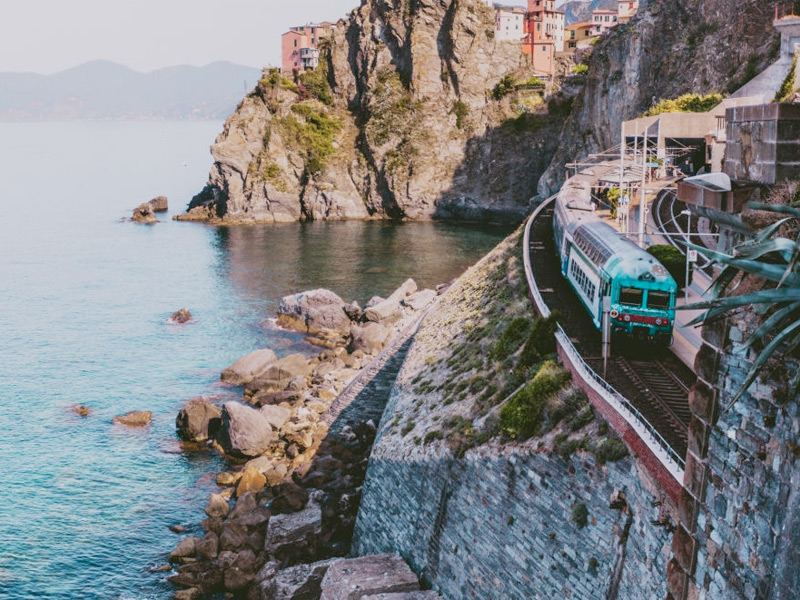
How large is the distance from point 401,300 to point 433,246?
3900 cm

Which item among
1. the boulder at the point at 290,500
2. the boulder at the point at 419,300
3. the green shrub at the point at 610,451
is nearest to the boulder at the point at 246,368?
the boulder at the point at 419,300

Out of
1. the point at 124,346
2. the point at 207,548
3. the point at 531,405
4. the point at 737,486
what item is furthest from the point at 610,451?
the point at 124,346

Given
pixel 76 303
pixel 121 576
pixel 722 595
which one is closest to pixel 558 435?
pixel 722 595

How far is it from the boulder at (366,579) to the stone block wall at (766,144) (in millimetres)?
18261

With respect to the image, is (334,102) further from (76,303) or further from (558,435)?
(558,435)

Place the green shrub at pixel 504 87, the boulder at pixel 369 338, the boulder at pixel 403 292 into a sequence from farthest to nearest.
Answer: the green shrub at pixel 504 87, the boulder at pixel 403 292, the boulder at pixel 369 338

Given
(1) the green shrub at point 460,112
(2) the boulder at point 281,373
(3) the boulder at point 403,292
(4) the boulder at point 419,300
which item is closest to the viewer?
(2) the boulder at point 281,373

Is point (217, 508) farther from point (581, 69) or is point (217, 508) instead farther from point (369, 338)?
point (581, 69)

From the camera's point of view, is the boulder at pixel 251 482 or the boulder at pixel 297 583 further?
the boulder at pixel 251 482

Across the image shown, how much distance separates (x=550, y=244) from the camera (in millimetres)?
49906

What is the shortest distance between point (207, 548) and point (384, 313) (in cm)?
3579

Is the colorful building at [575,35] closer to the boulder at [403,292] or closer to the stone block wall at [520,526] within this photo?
the boulder at [403,292]

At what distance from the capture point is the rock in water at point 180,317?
74688 millimetres

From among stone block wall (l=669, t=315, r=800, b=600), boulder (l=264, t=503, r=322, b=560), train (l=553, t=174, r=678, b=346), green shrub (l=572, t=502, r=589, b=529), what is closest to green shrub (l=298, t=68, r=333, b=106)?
train (l=553, t=174, r=678, b=346)
